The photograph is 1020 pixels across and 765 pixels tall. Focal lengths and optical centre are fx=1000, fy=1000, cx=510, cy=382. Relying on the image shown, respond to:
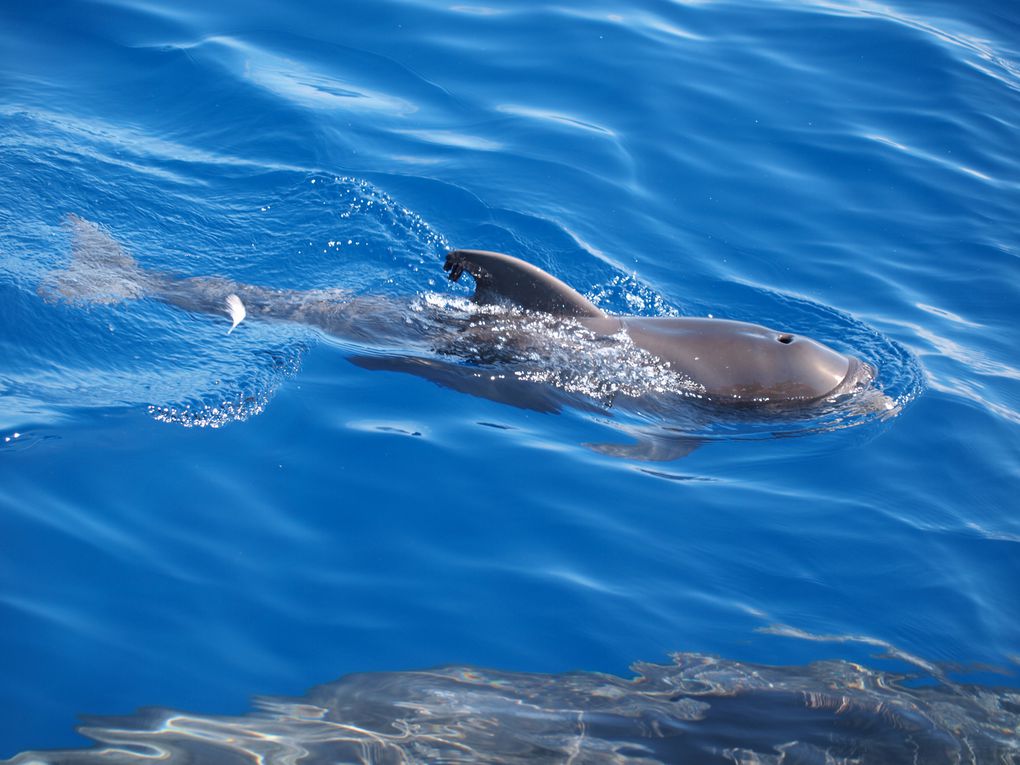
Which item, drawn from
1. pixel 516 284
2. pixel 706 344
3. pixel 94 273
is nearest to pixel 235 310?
pixel 94 273

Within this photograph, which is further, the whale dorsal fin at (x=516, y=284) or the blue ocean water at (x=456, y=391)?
the whale dorsal fin at (x=516, y=284)

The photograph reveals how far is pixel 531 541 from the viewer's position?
523cm

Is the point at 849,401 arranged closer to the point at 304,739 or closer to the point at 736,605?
the point at 736,605

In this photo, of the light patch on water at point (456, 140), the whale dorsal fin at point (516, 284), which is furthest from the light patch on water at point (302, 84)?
the whale dorsal fin at point (516, 284)

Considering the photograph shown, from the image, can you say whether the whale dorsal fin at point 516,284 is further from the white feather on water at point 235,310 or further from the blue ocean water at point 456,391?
the white feather on water at point 235,310

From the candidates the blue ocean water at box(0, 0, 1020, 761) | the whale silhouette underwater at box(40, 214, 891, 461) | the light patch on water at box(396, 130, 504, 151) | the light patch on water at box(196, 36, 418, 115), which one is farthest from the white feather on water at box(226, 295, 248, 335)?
the light patch on water at box(196, 36, 418, 115)

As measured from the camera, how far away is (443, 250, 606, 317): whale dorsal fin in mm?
6219

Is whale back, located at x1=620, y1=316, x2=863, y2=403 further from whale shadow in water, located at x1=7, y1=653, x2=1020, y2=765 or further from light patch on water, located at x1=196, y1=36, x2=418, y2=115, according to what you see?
light patch on water, located at x1=196, y1=36, x2=418, y2=115

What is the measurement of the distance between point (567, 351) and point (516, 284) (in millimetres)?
530

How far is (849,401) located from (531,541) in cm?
247

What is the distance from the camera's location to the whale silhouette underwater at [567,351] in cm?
622

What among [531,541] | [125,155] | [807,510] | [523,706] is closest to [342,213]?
[125,155]

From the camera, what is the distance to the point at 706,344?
6.38 metres

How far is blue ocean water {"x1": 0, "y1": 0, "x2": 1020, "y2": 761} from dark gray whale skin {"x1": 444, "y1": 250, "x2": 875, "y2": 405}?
239 mm
